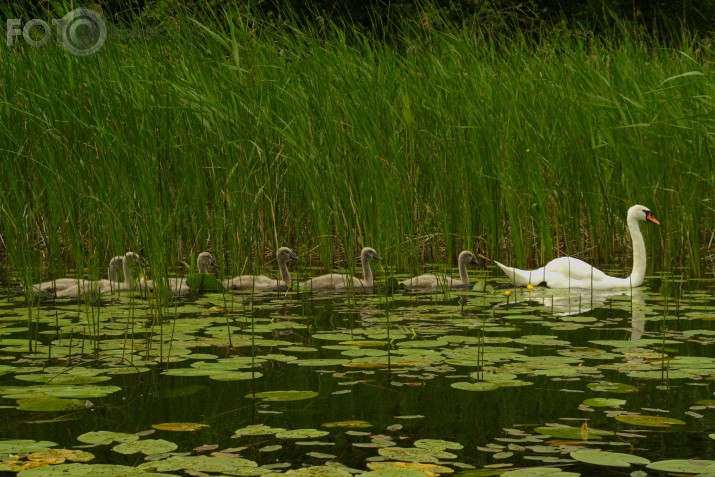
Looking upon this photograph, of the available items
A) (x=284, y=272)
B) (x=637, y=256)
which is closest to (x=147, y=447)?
(x=284, y=272)

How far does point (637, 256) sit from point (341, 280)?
6.79ft

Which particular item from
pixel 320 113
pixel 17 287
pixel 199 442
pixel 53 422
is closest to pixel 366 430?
pixel 199 442

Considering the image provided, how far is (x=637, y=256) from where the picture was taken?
7809 millimetres

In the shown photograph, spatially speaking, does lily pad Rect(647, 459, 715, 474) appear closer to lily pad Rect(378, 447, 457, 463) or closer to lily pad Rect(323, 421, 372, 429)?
lily pad Rect(378, 447, 457, 463)

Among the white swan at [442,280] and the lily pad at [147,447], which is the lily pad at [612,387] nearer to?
the lily pad at [147,447]

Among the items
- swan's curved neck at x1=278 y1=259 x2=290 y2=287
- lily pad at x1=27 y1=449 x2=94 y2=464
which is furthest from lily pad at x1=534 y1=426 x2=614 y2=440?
swan's curved neck at x1=278 y1=259 x2=290 y2=287

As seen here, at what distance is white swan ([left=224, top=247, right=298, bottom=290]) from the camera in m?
7.37

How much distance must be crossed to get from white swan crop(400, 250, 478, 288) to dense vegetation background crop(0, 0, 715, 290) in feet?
0.43

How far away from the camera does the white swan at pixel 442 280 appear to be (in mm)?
7438

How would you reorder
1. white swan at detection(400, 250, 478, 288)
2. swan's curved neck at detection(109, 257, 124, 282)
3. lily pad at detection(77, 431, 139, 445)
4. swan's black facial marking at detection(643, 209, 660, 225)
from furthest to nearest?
→ 1. swan's black facial marking at detection(643, 209, 660, 225)
2. white swan at detection(400, 250, 478, 288)
3. swan's curved neck at detection(109, 257, 124, 282)
4. lily pad at detection(77, 431, 139, 445)

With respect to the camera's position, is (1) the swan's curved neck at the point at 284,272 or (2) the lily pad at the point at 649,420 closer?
(2) the lily pad at the point at 649,420

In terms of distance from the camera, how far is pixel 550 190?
8.70 meters


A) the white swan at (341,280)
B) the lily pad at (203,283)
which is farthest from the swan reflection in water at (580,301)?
the lily pad at (203,283)

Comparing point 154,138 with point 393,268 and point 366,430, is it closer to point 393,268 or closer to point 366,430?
point 393,268
